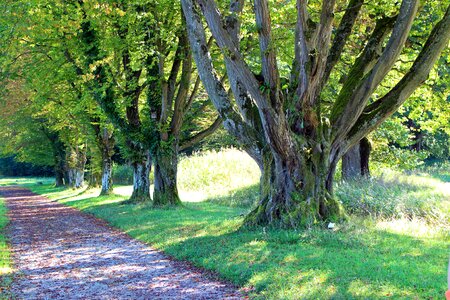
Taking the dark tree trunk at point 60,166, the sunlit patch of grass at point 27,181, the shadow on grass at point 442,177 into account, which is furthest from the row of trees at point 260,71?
the sunlit patch of grass at point 27,181

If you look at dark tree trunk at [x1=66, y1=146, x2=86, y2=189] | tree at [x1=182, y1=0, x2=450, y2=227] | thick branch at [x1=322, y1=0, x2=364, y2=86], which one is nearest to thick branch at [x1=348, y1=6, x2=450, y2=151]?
tree at [x1=182, y1=0, x2=450, y2=227]

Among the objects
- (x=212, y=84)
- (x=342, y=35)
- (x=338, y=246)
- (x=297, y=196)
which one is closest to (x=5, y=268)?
(x=212, y=84)

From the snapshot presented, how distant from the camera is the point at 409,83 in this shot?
1079cm

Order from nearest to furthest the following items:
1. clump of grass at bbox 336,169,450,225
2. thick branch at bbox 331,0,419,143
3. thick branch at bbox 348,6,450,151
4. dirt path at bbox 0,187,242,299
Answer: dirt path at bbox 0,187,242,299 < thick branch at bbox 331,0,419,143 < thick branch at bbox 348,6,450,151 < clump of grass at bbox 336,169,450,225

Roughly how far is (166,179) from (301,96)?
31.1 feet

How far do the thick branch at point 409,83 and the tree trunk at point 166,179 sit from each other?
29.8 ft

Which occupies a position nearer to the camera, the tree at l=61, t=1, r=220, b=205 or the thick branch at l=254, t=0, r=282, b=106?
the thick branch at l=254, t=0, r=282, b=106

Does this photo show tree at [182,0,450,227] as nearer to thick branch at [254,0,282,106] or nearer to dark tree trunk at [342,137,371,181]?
Result: thick branch at [254,0,282,106]

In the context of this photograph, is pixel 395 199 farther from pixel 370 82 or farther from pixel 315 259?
pixel 315 259

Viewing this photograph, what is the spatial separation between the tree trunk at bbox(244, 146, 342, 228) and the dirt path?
244 cm

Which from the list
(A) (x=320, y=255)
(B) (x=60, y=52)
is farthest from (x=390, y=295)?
(B) (x=60, y=52)

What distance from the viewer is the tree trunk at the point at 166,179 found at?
63.0ft

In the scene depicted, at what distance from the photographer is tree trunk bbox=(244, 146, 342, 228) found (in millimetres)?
10797

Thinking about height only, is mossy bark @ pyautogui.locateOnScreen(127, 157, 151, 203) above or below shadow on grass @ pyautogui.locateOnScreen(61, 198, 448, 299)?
above
